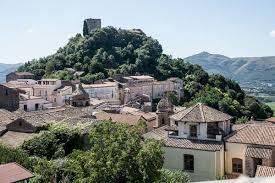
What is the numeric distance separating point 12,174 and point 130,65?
8437cm

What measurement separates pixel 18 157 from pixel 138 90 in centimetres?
6341

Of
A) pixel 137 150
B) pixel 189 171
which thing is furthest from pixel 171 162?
pixel 137 150

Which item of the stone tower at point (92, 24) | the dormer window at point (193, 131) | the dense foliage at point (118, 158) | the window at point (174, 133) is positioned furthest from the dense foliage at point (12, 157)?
the stone tower at point (92, 24)

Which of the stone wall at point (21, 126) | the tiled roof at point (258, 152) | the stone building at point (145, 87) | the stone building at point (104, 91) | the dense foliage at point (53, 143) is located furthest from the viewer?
the stone building at point (145, 87)

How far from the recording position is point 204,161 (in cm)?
2853

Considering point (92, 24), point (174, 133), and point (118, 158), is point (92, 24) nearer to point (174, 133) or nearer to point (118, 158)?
point (174, 133)

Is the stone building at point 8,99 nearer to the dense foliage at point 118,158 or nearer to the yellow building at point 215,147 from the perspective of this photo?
the yellow building at point 215,147

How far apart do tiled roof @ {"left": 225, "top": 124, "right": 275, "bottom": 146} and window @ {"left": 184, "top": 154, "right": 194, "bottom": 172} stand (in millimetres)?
2704

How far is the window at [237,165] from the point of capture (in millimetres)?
28878

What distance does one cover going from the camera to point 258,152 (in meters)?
27.3

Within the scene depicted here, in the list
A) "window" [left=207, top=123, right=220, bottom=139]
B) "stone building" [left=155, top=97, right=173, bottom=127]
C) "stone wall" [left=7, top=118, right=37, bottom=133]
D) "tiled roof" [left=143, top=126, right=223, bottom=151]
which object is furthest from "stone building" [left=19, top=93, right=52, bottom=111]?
"window" [left=207, top=123, right=220, bottom=139]

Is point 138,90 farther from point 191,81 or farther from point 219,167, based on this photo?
point 219,167

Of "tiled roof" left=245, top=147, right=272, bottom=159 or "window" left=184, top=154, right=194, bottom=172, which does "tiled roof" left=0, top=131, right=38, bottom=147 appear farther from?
"tiled roof" left=245, top=147, right=272, bottom=159

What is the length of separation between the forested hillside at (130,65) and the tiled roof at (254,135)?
60.3m
